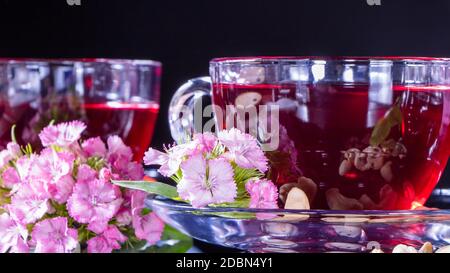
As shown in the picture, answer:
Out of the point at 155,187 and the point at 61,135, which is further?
the point at 61,135

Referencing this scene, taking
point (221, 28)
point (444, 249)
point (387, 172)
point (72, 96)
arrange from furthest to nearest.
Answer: point (221, 28)
point (72, 96)
point (387, 172)
point (444, 249)

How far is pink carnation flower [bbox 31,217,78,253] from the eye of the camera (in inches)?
26.9

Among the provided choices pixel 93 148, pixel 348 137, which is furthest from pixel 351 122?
pixel 93 148

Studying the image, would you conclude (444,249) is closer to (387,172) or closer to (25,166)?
(387,172)

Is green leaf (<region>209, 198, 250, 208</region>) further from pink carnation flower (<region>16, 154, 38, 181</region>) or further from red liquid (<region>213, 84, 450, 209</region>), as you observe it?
pink carnation flower (<region>16, 154, 38, 181</region>)

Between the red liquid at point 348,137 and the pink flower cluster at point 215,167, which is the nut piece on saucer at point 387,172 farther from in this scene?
the pink flower cluster at point 215,167

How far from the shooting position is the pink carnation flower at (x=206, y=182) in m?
0.60

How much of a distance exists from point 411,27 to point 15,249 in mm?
660

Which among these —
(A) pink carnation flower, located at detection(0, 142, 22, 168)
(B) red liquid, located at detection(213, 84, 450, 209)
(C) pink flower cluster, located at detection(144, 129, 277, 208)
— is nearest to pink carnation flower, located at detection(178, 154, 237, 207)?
(C) pink flower cluster, located at detection(144, 129, 277, 208)

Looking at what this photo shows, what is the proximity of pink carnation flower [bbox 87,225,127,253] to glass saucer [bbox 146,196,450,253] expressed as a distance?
3.0 inches

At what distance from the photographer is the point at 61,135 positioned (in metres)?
0.75

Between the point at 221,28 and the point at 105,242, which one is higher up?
the point at 221,28

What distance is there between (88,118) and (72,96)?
0.03 meters
